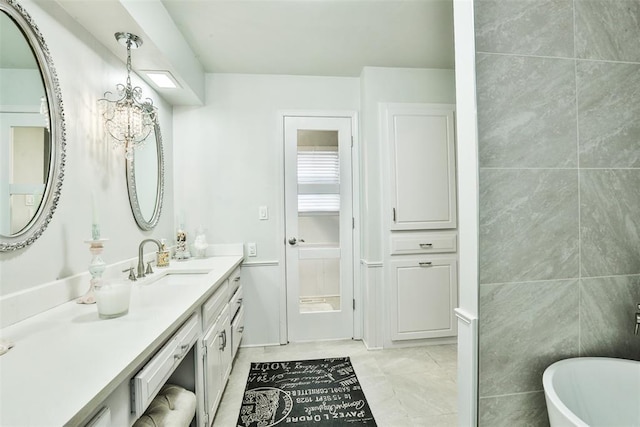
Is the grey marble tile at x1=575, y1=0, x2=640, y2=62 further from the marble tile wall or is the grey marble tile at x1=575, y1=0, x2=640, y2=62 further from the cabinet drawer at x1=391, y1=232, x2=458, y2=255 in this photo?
the cabinet drawer at x1=391, y1=232, x2=458, y2=255

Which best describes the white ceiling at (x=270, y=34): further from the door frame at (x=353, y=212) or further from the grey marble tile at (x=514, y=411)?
the grey marble tile at (x=514, y=411)

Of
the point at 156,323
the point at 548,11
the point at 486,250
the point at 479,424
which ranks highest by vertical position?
the point at 548,11

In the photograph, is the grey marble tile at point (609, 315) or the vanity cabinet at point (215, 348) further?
the vanity cabinet at point (215, 348)

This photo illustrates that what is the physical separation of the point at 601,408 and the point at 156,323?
163 centimetres

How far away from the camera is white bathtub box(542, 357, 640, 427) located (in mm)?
1064

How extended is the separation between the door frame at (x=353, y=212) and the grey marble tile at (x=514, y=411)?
1622 mm

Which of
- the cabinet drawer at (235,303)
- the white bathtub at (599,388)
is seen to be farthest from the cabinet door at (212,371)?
the white bathtub at (599,388)

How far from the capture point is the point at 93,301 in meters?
1.27

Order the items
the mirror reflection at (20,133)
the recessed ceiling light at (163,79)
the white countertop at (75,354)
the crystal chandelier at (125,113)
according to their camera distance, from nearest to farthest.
Result: the white countertop at (75,354)
the mirror reflection at (20,133)
the crystal chandelier at (125,113)
the recessed ceiling light at (163,79)

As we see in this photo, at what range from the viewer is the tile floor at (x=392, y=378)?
68.5 inches

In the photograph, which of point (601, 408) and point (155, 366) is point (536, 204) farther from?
point (155, 366)

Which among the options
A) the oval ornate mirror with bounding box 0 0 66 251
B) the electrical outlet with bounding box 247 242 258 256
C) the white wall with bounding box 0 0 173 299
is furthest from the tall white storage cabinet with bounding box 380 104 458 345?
the oval ornate mirror with bounding box 0 0 66 251

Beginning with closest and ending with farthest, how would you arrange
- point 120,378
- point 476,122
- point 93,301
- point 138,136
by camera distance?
point 120,378 < point 476,122 < point 93,301 < point 138,136

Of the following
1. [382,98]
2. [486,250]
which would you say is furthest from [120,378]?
[382,98]
